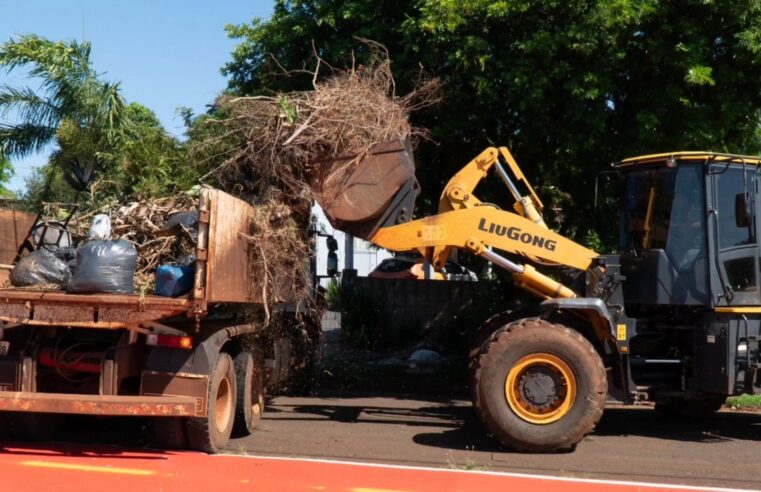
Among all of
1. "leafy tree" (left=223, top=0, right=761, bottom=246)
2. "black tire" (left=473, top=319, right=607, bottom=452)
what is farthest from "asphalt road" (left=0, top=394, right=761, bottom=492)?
"leafy tree" (left=223, top=0, right=761, bottom=246)

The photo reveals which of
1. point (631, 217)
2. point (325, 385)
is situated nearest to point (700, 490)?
point (631, 217)

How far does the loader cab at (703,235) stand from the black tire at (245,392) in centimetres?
418

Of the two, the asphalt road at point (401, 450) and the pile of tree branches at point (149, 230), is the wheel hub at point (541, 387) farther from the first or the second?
the pile of tree branches at point (149, 230)

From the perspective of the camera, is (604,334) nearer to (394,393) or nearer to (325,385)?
(394,393)

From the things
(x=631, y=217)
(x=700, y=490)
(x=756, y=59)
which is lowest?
(x=700, y=490)

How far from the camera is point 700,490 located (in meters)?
7.02

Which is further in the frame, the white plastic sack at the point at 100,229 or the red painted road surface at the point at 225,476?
the white plastic sack at the point at 100,229

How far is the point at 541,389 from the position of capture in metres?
8.44

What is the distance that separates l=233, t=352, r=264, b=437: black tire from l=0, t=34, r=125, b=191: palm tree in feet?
12.1

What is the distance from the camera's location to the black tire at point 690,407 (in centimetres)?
1027

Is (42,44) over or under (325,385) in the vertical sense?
over

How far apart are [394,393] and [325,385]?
1321mm

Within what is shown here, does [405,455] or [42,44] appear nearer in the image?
[405,455]

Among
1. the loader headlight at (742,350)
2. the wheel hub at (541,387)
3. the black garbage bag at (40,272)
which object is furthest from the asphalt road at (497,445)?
the black garbage bag at (40,272)
